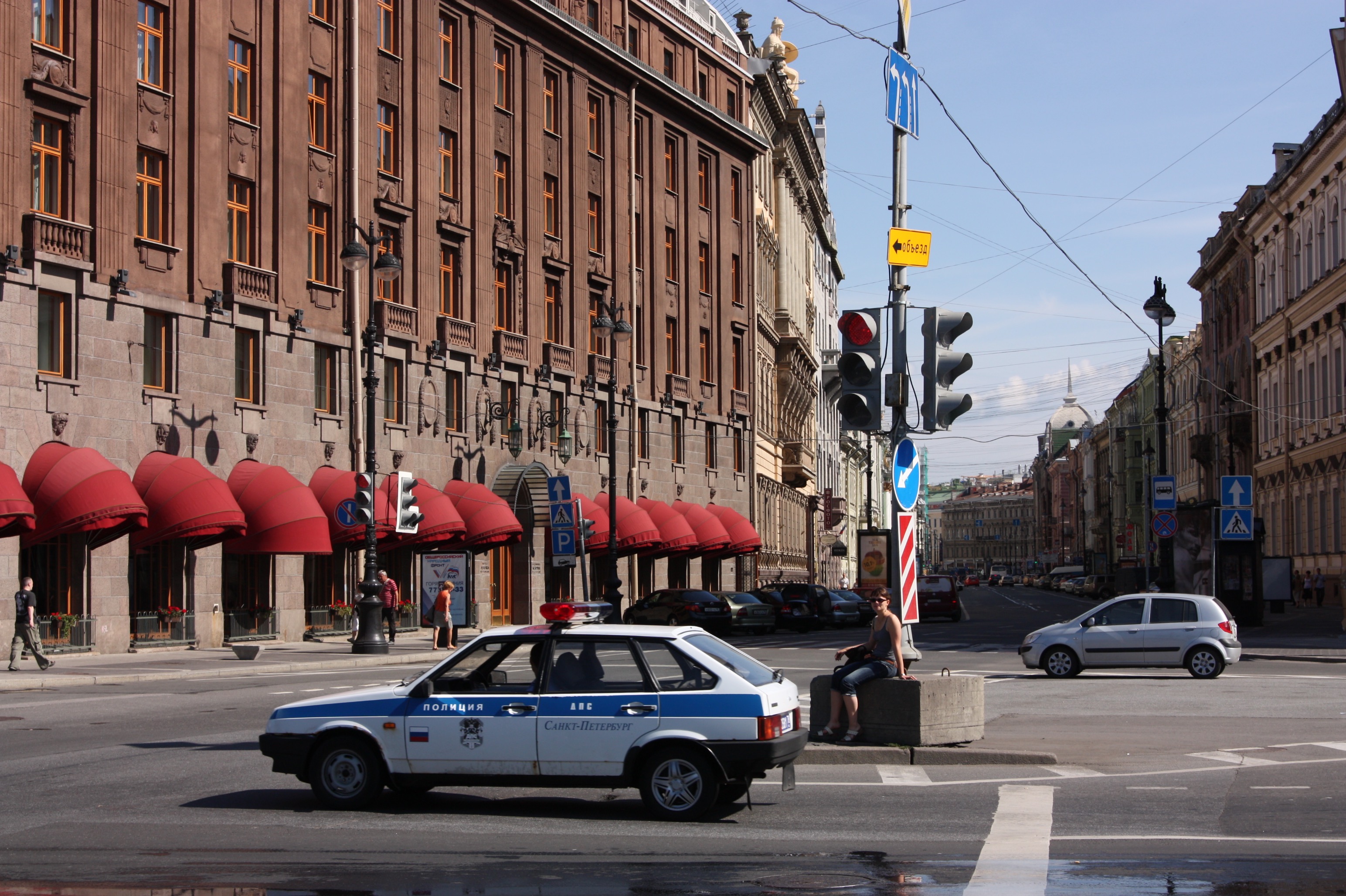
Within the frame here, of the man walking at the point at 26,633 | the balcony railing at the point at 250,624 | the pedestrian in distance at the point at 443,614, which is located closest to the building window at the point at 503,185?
the pedestrian in distance at the point at 443,614

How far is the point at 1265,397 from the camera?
70.2m

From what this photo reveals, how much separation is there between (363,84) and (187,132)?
294 inches

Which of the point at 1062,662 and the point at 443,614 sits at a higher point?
the point at 443,614

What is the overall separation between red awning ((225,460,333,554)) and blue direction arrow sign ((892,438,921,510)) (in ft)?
73.5

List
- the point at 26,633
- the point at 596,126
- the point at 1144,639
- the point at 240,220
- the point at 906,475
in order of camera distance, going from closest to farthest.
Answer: the point at 906,475 → the point at 1144,639 → the point at 26,633 → the point at 240,220 → the point at 596,126

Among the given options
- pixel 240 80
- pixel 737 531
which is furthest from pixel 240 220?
pixel 737 531

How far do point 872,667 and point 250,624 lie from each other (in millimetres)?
24948

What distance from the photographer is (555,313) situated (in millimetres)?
51719

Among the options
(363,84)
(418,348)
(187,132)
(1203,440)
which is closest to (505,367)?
(418,348)

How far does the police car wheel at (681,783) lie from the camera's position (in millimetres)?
11336

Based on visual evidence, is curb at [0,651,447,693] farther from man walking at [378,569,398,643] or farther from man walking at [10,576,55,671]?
man walking at [378,569,398,643]

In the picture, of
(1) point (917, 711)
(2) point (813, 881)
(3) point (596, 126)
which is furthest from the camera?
(3) point (596, 126)

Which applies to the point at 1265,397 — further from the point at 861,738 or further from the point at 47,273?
the point at 861,738

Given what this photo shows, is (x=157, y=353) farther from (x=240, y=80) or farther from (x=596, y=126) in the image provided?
(x=596, y=126)
